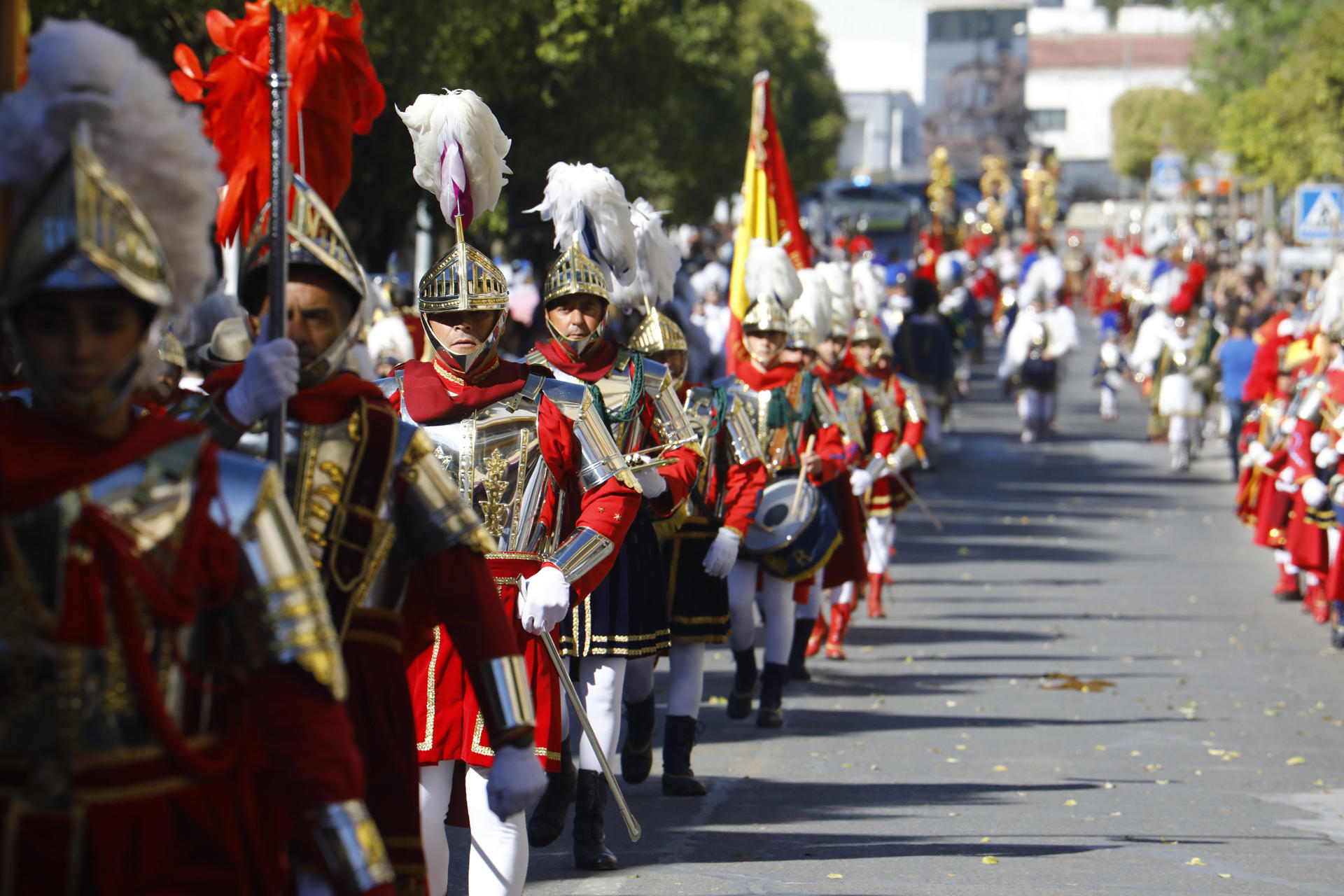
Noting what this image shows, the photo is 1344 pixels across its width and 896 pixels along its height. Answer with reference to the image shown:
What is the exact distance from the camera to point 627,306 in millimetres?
8570

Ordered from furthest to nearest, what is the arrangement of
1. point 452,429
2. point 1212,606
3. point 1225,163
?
point 1225,163, point 1212,606, point 452,429

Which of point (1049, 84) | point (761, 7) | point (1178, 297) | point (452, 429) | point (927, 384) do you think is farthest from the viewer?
point (1049, 84)

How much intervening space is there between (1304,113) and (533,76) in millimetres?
13122

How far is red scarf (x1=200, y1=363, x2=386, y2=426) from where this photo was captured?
3.69m

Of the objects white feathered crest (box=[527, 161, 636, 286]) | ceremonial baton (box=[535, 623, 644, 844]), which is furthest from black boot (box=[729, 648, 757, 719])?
ceremonial baton (box=[535, 623, 644, 844])

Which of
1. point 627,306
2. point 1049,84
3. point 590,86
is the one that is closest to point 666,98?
point 590,86

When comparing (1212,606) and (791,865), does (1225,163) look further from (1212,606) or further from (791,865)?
(791,865)

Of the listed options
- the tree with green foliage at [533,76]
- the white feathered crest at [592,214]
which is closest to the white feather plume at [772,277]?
the white feathered crest at [592,214]

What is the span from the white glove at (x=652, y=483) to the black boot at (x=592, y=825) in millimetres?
1012

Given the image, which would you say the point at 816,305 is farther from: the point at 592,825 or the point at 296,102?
the point at 296,102

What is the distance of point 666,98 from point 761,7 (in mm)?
26359

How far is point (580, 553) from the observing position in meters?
5.98

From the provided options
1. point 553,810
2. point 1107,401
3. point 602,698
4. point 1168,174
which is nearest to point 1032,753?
point 553,810

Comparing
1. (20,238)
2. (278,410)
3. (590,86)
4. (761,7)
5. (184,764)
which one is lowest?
(184,764)
